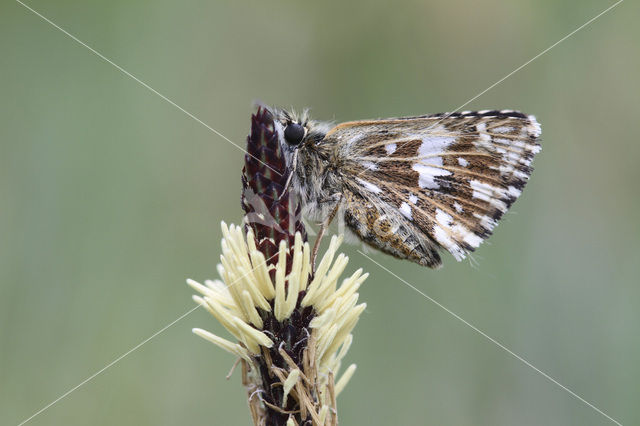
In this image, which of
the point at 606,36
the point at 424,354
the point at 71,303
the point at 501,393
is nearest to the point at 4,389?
Answer: the point at 71,303

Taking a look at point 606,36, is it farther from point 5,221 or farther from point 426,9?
point 5,221

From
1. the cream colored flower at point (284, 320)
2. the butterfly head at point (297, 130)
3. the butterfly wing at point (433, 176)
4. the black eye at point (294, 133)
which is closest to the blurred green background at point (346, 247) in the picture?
the butterfly wing at point (433, 176)

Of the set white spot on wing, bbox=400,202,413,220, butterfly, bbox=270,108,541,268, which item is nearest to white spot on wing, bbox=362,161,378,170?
butterfly, bbox=270,108,541,268

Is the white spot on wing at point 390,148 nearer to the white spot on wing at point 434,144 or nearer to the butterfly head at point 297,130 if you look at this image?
the white spot on wing at point 434,144

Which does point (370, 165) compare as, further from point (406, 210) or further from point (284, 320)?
point (284, 320)

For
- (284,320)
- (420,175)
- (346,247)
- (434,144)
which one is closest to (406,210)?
(420,175)

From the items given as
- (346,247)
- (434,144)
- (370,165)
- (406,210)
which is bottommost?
(346,247)
